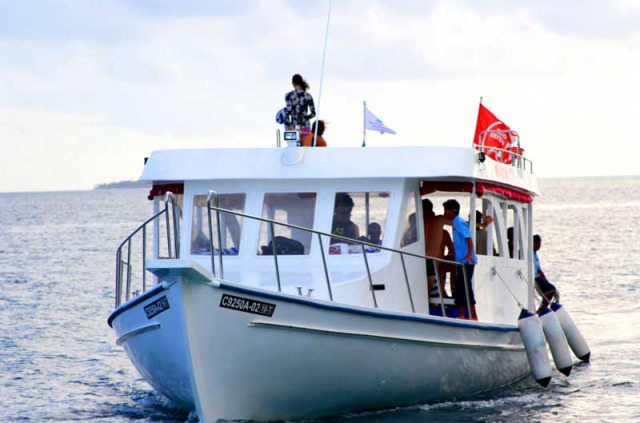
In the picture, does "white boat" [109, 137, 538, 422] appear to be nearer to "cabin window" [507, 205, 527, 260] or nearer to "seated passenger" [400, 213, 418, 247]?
"seated passenger" [400, 213, 418, 247]

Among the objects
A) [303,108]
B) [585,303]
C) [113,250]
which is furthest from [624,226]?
[303,108]

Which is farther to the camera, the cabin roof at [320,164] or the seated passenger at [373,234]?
the seated passenger at [373,234]

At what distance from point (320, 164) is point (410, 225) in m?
1.35

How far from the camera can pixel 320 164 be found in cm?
1330

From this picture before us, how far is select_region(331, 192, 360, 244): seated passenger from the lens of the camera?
1335 cm

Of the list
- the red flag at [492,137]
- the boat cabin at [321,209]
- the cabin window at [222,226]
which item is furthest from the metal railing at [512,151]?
the cabin window at [222,226]

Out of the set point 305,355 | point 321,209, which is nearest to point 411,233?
point 321,209

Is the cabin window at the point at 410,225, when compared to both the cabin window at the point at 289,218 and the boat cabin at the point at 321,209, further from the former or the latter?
the cabin window at the point at 289,218

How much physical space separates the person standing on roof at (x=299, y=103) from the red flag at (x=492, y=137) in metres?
2.58

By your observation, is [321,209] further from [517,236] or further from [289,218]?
[517,236]

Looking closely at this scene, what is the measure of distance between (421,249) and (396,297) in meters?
0.78

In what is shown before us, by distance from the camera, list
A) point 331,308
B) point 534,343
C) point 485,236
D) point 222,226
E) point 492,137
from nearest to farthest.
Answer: point 331,308
point 222,226
point 534,343
point 485,236
point 492,137

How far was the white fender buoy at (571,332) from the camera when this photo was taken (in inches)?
664

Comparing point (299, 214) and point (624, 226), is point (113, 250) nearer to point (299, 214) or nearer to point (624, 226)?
point (624, 226)
